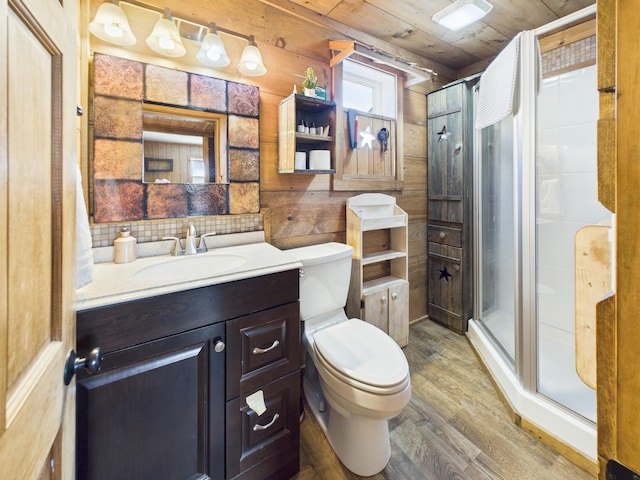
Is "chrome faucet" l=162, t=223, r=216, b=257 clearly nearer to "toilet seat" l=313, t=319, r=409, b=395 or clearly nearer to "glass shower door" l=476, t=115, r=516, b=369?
"toilet seat" l=313, t=319, r=409, b=395

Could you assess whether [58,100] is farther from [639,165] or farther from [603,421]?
[603,421]

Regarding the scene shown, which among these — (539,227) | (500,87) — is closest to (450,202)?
(539,227)

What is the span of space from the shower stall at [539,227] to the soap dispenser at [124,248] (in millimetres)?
1864

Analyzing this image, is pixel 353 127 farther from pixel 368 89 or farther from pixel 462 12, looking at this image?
pixel 462 12

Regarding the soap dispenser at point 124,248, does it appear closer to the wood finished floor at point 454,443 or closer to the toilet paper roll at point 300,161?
the toilet paper roll at point 300,161

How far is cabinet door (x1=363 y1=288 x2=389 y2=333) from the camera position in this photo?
1944mm

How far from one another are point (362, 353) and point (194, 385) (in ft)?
2.35

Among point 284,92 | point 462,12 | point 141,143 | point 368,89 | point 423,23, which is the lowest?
point 141,143

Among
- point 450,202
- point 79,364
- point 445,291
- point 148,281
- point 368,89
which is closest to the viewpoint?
point 79,364

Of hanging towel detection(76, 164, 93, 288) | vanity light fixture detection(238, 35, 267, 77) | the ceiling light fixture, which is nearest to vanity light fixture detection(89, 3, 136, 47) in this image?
the ceiling light fixture

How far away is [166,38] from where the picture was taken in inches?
51.6

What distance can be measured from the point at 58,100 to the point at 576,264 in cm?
92

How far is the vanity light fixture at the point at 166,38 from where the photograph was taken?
4.24 ft

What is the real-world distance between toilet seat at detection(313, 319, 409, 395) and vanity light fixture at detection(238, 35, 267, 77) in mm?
1397
